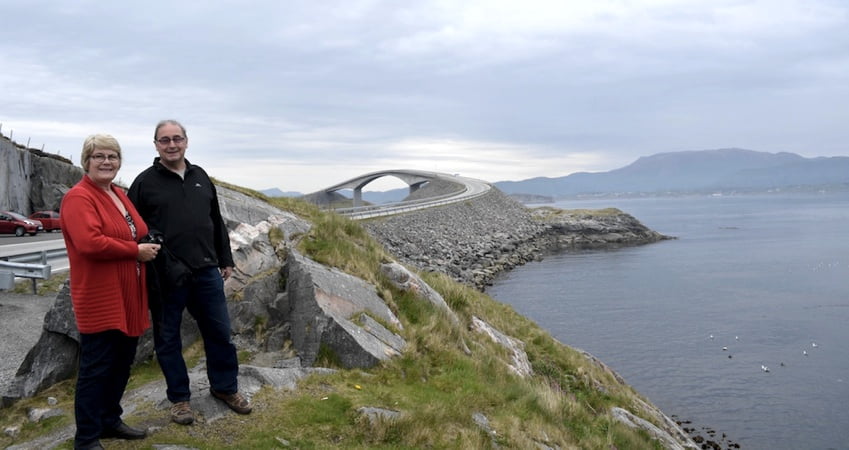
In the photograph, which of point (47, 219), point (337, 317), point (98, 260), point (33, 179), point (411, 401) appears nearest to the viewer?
point (98, 260)

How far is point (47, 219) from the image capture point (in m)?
31.3

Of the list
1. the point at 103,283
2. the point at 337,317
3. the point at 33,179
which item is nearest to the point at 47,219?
the point at 33,179

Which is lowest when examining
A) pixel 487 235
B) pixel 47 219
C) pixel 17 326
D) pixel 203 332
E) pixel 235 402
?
pixel 487 235

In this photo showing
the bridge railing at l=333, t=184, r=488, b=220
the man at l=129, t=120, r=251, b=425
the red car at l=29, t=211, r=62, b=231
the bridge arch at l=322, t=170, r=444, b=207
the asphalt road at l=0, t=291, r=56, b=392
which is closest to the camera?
the man at l=129, t=120, r=251, b=425

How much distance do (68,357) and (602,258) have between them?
52.3 metres

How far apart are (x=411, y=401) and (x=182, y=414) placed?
241 centimetres

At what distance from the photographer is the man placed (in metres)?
5.65

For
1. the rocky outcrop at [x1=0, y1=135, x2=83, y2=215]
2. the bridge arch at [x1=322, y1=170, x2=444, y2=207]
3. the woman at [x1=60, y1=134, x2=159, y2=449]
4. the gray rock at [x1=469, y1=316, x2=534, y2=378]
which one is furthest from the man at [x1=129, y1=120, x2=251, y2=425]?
the bridge arch at [x1=322, y1=170, x2=444, y2=207]

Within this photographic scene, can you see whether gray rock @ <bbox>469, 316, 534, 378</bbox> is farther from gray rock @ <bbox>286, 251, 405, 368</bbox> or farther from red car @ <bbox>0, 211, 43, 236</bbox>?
red car @ <bbox>0, 211, 43, 236</bbox>

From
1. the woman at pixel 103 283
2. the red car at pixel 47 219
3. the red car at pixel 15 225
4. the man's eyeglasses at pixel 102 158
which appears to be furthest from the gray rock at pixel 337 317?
the red car at pixel 47 219

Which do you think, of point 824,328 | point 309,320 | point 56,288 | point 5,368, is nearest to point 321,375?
point 309,320

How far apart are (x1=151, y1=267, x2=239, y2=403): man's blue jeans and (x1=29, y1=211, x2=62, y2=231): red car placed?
98.2ft

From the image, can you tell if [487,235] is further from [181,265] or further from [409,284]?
[181,265]

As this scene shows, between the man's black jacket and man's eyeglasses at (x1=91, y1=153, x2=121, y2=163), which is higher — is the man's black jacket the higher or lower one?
the lower one
